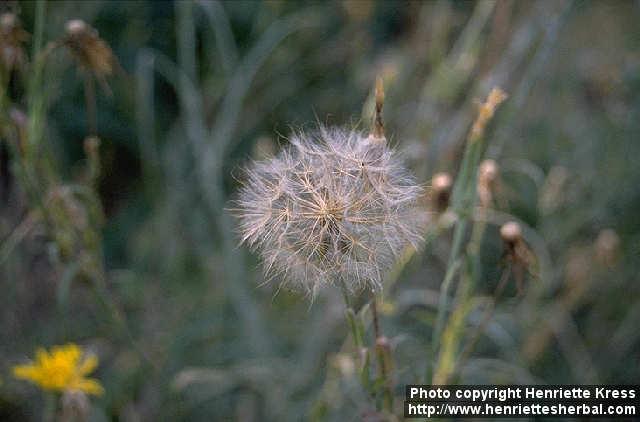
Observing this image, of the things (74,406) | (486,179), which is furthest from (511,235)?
(74,406)

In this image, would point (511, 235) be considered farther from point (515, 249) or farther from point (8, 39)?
point (8, 39)

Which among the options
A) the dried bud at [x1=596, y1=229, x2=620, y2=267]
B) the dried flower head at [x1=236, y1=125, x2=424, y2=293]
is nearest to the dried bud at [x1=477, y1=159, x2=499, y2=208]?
the dried flower head at [x1=236, y1=125, x2=424, y2=293]

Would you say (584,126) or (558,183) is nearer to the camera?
(558,183)

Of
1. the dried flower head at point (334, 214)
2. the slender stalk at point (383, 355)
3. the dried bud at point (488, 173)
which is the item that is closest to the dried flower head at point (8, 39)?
the dried flower head at point (334, 214)

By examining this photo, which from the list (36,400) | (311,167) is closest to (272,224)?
(311,167)

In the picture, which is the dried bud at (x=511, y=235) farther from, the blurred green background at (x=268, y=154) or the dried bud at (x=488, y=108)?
the blurred green background at (x=268, y=154)

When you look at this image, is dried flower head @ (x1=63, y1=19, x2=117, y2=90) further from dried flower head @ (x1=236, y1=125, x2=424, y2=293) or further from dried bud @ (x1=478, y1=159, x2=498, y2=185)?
dried bud @ (x1=478, y1=159, x2=498, y2=185)

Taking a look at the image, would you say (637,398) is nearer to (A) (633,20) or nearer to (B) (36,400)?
(B) (36,400)
